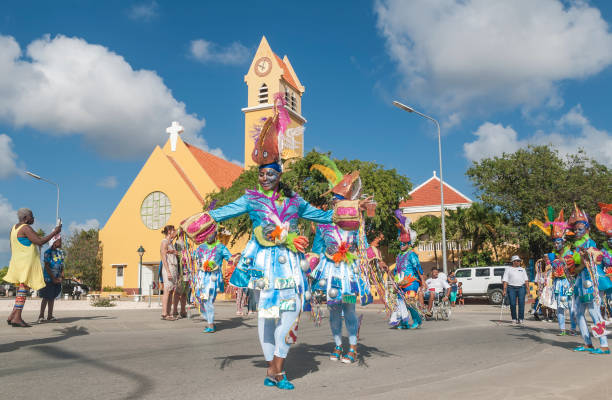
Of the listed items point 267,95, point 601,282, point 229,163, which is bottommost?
point 601,282

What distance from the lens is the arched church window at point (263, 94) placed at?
42.5 m

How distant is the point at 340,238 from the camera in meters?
6.88

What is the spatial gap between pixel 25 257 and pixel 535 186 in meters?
27.9

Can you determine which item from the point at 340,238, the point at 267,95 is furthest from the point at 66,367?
the point at 267,95

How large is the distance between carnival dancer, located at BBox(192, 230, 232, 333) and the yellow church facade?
88.1ft

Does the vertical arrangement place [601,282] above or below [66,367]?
above

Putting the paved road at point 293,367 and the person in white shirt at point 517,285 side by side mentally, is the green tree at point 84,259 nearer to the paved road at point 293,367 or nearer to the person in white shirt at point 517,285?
the paved road at point 293,367

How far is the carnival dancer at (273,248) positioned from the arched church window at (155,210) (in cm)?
3466

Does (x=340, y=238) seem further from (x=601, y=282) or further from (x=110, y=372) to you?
(x=601, y=282)

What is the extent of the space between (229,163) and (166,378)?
4423 cm

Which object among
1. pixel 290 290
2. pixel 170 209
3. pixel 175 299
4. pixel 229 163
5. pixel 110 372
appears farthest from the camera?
pixel 229 163

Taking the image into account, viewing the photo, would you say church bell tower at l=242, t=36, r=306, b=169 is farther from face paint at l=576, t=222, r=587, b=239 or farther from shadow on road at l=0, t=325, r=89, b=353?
face paint at l=576, t=222, r=587, b=239

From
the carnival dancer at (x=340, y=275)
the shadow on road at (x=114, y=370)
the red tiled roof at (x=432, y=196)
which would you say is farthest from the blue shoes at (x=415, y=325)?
the red tiled roof at (x=432, y=196)

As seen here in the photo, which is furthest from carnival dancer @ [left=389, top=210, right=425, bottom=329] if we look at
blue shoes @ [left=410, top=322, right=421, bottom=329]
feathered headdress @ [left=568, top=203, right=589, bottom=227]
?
feathered headdress @ [left=568, top=203, right=589, bottom=227]
